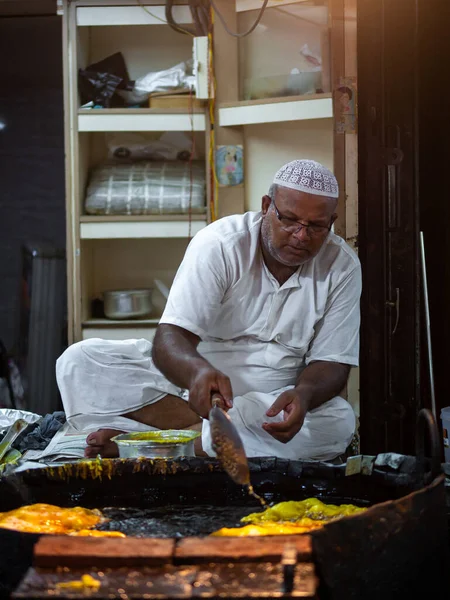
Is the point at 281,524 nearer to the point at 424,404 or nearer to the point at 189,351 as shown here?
the point at 189,351

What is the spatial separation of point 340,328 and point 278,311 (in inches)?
10.1

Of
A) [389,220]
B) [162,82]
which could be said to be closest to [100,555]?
[389,220]

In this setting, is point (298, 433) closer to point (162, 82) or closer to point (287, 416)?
point (287, 416)

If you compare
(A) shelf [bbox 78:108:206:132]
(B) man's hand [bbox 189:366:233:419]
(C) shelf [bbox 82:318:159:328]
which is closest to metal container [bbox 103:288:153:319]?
(C) shelf [bbox 82:318:159:328]

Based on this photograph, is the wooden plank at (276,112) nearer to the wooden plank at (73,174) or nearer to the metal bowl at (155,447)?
the wooden plank at (73,174)

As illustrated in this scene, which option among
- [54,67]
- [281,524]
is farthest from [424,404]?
[54,67]

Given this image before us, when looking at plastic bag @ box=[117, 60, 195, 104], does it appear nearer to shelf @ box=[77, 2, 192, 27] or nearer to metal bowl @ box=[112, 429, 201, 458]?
shelf @ box=[77, 2, 192, 27]

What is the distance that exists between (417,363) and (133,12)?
281 cm

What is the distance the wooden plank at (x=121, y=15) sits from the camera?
513cm

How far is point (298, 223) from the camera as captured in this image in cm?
299

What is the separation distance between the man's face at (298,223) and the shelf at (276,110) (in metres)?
1.62

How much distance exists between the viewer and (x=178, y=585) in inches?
52.5

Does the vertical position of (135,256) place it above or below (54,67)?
below

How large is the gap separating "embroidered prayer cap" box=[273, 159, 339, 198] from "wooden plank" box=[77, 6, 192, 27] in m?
2.46
